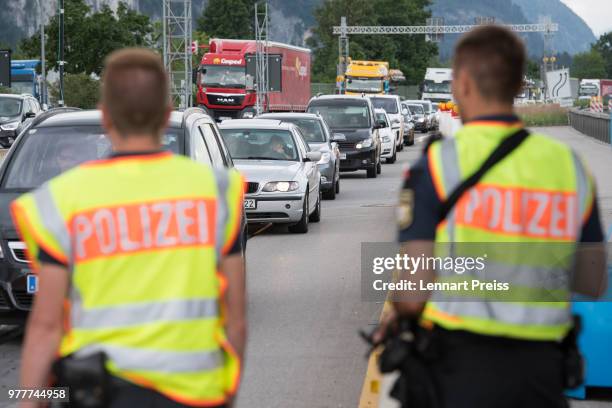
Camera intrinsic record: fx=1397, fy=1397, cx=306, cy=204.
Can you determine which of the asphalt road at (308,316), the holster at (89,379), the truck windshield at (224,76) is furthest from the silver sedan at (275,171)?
the truck windshield at (224,76)

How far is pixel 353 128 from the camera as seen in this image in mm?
30062

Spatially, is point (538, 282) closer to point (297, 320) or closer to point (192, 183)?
point (192, 183)

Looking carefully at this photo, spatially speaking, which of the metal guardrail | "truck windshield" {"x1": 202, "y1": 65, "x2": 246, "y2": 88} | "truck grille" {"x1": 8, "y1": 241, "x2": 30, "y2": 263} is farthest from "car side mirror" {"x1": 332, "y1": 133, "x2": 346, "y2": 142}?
"truck windshield" {"x1": 202, "y1": 65, "x2": 246, "y2": 88}

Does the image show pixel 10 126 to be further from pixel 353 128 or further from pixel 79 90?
pixel 79 90

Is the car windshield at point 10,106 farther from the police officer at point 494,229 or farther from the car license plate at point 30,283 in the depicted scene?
the police officer at point 494,229

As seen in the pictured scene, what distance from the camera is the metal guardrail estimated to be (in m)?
48.7

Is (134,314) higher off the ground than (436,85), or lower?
higher

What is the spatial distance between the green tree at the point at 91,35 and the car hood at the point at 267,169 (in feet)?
174

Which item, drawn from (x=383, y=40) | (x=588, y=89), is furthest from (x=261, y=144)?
(x=588, y=89)

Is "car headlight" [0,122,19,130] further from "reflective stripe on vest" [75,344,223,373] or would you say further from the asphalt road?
"reflective stripe on vest" [75,344,223,373]

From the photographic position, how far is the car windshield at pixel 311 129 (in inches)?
963

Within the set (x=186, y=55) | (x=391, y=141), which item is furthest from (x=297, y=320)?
(x=186, y=55)

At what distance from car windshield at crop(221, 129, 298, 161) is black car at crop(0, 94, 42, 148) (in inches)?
1008

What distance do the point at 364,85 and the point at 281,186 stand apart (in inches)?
2010
